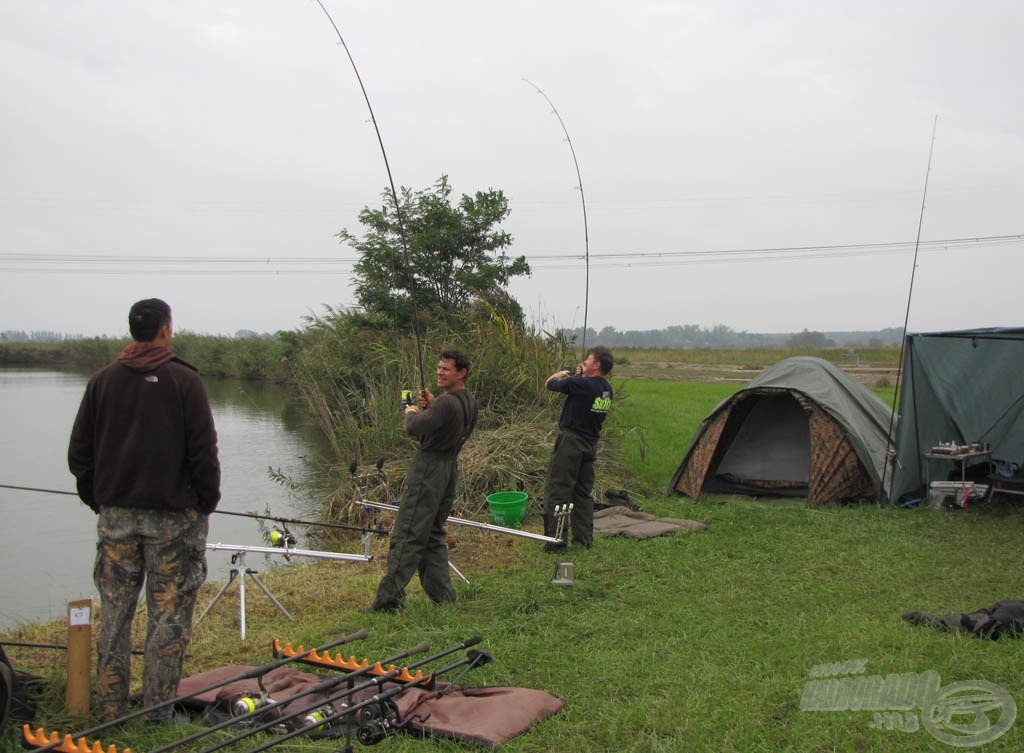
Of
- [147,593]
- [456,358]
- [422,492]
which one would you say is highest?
[456,358]

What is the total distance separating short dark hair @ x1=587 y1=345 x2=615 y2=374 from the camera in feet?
23.1

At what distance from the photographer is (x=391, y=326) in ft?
45.2

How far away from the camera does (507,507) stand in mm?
8273

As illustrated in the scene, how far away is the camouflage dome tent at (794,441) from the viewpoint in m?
8.61

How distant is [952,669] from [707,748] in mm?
1436

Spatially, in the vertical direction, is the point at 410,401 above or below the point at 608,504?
above

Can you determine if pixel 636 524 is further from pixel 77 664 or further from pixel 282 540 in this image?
pixel 77 664

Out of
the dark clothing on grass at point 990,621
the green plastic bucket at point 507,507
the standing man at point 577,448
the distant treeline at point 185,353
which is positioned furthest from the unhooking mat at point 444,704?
the distant treeline at point 185,353

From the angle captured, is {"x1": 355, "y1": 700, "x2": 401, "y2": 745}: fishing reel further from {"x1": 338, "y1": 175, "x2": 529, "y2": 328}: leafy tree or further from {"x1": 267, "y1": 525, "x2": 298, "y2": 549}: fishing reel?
{"x1": 338, "y1": 175, "x2": 529, "y2": 328}: leafy tree

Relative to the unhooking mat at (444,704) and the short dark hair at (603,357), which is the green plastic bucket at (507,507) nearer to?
the short dark hair at (603,357)

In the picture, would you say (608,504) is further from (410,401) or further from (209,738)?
(209,738)

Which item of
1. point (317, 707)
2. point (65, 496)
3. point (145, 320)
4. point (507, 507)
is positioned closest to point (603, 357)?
point (507, 507)

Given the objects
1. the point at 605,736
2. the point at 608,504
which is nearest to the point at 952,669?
the point at 605,736

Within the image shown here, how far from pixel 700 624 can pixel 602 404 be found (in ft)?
7.85
